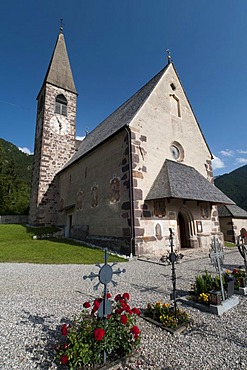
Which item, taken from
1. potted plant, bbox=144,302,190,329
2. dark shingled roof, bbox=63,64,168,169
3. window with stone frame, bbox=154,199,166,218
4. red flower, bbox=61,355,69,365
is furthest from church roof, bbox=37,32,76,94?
red flower, bbox=61,355,69,365

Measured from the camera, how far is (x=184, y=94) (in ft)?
53.1

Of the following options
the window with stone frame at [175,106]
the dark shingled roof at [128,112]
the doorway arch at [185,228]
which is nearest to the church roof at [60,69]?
the dark shingled roof at [128,112]

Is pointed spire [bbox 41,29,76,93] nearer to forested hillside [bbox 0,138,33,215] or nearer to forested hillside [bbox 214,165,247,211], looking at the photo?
forested hillside [bbox 0,138,33,215]

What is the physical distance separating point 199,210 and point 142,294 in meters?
9.89

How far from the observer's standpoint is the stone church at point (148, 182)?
1103cm

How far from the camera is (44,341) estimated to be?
3.12m

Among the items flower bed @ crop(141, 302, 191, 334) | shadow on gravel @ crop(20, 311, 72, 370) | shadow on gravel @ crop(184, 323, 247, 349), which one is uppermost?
flower bed @ crop(141, 302, 191, 334)

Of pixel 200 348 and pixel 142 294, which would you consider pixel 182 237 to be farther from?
pixel 200 348

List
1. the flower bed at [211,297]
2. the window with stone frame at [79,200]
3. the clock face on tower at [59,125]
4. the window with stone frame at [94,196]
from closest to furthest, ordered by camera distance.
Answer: the flower bed at [211,297], the window with stone frame at [94,196], the window with stone frame at [79,200], the clock face on tower at [59,125]

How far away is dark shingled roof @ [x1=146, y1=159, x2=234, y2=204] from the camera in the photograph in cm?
1062

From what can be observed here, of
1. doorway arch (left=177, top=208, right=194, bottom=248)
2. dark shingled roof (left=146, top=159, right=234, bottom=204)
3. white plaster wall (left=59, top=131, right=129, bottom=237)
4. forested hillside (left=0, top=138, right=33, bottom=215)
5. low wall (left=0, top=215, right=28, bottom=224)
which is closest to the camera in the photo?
dark shingled roof (left=146, top=159, right=234, bottom=204)

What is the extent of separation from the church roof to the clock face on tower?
14.2 ft

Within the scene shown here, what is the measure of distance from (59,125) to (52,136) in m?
1.78

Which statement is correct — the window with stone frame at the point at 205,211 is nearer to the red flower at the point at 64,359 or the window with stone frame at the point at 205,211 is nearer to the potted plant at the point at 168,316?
the potted plant at the point at 168,316
